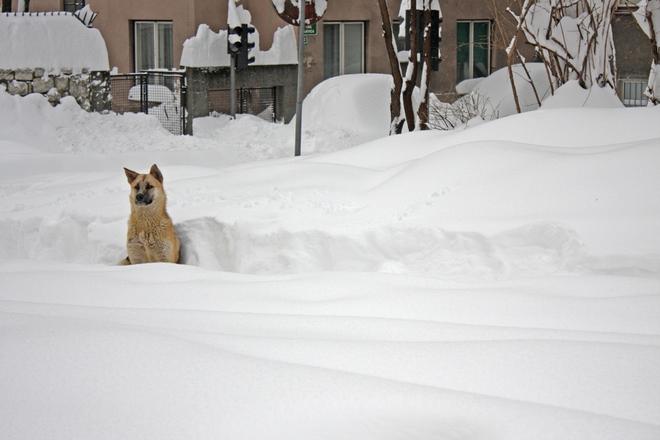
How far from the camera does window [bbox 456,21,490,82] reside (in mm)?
25172

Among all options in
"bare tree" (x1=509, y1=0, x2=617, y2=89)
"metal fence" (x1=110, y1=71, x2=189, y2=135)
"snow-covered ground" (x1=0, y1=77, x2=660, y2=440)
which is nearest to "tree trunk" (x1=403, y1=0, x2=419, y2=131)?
"bare tree" (x1=509, y1=0, x2=617, y2=89)

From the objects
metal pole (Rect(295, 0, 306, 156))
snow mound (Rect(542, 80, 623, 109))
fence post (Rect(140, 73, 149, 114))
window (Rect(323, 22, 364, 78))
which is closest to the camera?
snow mound (Rect(542, 80, 623, 109))

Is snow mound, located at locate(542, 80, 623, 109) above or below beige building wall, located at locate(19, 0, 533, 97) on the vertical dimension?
below

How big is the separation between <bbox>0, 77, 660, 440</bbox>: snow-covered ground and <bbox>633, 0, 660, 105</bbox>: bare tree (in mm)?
2775

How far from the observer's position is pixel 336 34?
24.4 metres

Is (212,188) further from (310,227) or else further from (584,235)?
(584,235)

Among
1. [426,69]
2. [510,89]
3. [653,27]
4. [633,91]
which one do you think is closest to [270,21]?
[510,89]

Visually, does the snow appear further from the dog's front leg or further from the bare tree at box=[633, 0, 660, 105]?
the dog's front leg

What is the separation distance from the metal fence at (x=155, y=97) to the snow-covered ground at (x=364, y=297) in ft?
26.4

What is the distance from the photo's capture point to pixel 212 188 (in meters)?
10.2

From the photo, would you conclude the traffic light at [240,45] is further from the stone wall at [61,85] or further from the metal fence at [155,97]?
the stone wall at [61,85]

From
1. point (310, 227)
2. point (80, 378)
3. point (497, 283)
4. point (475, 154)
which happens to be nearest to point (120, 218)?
point (310, 227)

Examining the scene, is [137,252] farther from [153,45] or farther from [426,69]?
[153,45]

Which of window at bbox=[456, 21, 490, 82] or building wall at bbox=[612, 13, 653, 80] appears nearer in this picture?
building wall at bbox=[612, 13, 653, 80]
